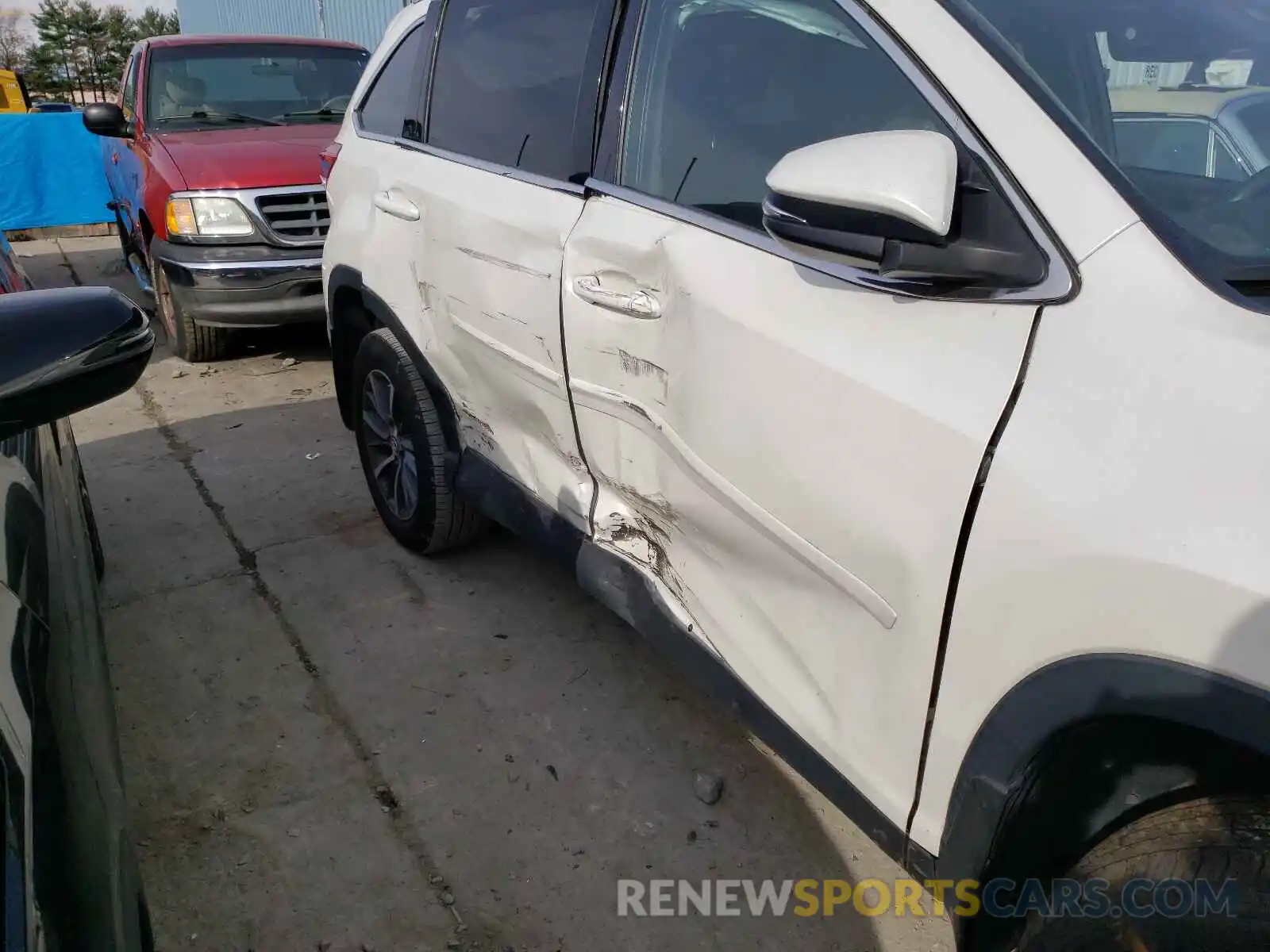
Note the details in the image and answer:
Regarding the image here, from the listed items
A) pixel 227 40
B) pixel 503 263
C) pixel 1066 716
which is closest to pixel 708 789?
pixel 1066 716

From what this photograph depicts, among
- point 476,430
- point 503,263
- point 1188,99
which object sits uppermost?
point 1188,99

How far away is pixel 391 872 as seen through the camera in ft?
7.26

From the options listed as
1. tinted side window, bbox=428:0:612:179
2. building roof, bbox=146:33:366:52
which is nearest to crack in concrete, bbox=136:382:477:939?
tinted side window, bbox=428:0:612:179

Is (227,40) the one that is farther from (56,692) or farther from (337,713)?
(56,692)

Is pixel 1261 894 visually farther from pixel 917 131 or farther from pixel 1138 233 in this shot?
pixel 917 131

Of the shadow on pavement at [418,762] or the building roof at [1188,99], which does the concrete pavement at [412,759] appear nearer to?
the shadow on pavement at [418,762]

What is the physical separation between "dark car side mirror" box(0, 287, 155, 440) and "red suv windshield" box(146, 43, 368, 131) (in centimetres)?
531

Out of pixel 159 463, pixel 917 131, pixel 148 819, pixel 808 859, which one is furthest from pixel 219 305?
pixel 917 131

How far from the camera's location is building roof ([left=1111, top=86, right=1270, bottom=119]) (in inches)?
69.4

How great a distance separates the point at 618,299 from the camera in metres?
2.02

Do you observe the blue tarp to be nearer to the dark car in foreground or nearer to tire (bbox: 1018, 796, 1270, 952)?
the dark car in foreground

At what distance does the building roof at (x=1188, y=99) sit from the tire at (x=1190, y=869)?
48.3 inches

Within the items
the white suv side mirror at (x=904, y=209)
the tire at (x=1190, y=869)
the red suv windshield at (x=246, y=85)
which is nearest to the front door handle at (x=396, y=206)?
the white suv side mirror at (x=904, y=209)

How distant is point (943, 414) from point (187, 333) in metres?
5.39
